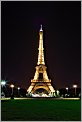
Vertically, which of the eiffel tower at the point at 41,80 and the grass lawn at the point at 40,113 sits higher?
the eiffel tower at the point at 41,80

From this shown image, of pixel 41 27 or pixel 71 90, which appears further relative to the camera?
pixel 71 90

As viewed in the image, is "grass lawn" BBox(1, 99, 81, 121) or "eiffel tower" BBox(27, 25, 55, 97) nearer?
"grass lawn" BBox(1, 99, 81, 121)

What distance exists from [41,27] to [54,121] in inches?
3086

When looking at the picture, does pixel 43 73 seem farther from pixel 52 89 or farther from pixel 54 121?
pixel 54 121

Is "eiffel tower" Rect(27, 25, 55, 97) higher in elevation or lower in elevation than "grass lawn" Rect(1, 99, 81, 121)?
higher

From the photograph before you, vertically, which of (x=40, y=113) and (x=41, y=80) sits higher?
(x=41, y=80)

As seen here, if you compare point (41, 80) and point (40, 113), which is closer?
point (40, 113)

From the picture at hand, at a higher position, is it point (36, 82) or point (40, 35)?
point (40, 35)

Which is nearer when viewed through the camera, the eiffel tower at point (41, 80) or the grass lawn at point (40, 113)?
the grass lawn at point (40, 113)

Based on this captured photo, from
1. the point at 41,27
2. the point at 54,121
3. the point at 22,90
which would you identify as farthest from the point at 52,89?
the point at 54,121

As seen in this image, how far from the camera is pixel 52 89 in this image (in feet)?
273

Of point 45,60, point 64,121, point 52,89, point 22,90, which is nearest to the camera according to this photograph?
point 64,121

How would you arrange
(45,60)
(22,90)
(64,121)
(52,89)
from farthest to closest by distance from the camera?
(22,90) < (45,60) < (52,89) < (64,121)

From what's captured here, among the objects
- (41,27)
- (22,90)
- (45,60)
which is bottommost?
(22,90)
